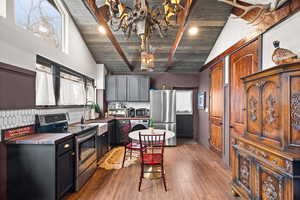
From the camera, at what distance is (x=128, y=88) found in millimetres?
5652

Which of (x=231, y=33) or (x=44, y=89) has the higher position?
(x=231, y=33)

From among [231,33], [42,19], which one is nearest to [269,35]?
[231,33]

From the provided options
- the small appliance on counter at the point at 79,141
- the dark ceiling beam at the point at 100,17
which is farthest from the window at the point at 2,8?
the small appliance on counter at the point at 79,141

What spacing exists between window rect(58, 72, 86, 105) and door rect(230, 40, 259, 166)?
10.9 ft

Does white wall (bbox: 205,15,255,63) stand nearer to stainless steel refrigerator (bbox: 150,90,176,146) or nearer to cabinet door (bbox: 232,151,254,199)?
stainless steel refrigerator (bbox: 150,90,176,146)

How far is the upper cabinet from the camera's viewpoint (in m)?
5.65

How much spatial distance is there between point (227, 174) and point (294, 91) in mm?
2290

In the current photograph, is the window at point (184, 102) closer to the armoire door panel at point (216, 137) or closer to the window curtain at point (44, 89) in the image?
the armoire door panel at point (216, 137)

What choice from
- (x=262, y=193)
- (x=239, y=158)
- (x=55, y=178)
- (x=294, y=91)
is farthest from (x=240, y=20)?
(x=55, y=178)

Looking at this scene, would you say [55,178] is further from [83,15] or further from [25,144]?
[83,15]

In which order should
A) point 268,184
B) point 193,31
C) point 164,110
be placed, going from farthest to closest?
point 164,110, point 193,31, point 268,184

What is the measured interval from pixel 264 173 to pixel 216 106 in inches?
105

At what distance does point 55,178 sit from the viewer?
2.04 metres

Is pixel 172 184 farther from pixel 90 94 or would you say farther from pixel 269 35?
pixel 90 94
